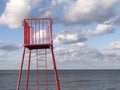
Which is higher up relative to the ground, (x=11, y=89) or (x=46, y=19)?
(x=46, y=19)

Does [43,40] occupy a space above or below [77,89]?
above

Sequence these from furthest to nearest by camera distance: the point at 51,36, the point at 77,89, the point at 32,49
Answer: the point at 77,89 < the point at 32,49 < the point at 51,36

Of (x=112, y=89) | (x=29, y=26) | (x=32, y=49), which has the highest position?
(x=29, y=26)

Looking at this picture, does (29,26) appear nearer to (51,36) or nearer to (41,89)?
(51,36)

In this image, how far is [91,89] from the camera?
287ft

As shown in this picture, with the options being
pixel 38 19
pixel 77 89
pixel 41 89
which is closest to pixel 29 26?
pixel 38 19

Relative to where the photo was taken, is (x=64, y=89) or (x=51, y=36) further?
(x=64, y=89)

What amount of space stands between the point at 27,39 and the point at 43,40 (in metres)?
Result: 1.07

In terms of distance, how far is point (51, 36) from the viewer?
66.1ft

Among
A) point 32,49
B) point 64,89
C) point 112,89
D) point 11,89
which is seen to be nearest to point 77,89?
point 64,89

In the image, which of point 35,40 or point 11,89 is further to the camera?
point 11,89

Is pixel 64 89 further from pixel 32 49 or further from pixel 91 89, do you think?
pixel 32 49

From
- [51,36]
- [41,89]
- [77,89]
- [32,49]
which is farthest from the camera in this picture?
[77,89]

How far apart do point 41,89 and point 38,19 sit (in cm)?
5884
